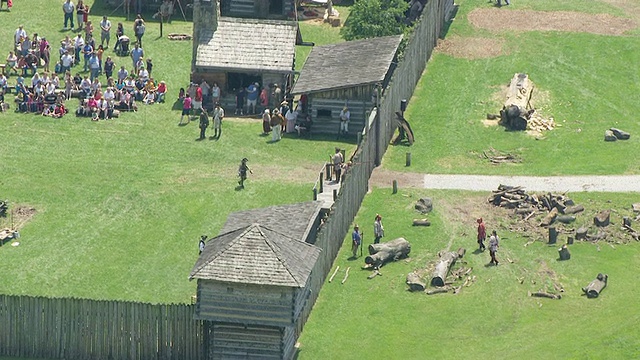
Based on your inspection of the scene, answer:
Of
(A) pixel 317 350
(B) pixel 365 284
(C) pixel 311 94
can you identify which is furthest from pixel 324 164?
(A) pixel 317 350

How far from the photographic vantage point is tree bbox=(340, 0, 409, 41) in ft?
312

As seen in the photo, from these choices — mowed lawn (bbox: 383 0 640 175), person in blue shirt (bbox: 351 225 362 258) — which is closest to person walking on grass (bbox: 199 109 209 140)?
mowed lawn (bbox: 383 0 640 175)

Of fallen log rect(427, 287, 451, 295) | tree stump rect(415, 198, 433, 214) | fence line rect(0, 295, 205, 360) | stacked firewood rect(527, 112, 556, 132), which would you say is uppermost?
stacked firewood rect(527, 112, 556, 132)

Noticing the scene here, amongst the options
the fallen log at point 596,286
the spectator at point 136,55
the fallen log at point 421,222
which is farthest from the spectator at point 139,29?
the fallen log at point 596,286

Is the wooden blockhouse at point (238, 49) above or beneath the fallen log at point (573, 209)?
above

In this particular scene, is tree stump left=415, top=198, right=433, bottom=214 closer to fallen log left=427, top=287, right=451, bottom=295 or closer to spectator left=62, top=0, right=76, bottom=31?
fallen log left=427, top=287, right=451, bottom=295

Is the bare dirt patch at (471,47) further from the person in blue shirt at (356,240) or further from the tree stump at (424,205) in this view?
the person in blue shirt at (356,240)

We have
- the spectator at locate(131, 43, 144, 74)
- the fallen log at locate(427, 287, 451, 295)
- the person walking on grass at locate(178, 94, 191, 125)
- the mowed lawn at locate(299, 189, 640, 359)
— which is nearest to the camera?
the mowed lawn at locate(299, 189, 640, 359)

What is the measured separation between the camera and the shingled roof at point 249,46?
90500 millimetres


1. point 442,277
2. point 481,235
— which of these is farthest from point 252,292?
point 481,235

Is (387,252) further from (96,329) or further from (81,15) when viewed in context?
(81,15)

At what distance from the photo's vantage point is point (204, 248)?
227 ft

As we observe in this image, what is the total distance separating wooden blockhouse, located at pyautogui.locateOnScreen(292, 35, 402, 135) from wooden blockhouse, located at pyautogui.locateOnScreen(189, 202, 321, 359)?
67.5 feet

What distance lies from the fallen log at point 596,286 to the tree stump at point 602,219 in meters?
5.28
